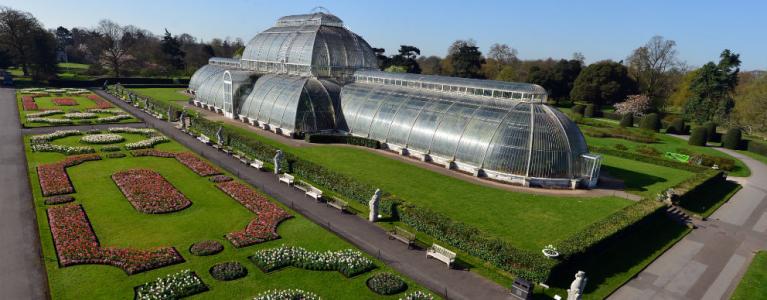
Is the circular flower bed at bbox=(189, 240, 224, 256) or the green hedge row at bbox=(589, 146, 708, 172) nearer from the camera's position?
the circular flower bed at bbox=(189, 240, 224, 256)

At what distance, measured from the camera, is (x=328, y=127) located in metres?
59.0

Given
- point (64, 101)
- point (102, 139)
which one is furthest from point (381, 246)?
point (64, 101)

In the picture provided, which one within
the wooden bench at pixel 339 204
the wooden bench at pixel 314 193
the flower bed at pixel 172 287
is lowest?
the flower bed at pixel 172 287

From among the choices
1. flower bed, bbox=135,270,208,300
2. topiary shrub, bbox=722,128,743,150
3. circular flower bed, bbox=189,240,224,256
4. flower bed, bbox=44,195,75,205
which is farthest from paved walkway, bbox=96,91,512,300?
topiary shrub, bbox=722,128,743,150

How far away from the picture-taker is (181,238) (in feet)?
89.1

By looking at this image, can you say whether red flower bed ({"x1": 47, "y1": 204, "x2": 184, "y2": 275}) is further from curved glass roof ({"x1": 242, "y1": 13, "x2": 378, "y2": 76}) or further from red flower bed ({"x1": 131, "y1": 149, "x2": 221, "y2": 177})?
curved glass roof ({"x1": 242, "y1": 13, "x2": 378, "y2": 76})

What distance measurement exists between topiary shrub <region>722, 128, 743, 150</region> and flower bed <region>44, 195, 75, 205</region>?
3619 inches

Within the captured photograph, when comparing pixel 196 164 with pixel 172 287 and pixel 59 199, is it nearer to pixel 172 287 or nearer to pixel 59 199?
pixel 59 199

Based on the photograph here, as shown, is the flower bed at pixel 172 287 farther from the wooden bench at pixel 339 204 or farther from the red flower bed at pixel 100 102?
the red flower bed at pixel 100 102

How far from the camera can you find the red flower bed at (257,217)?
27.3 metres

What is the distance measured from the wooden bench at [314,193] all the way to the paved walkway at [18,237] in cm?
1807

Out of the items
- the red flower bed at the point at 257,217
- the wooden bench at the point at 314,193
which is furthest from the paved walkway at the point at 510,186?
the red flower bed at the point at 257,217

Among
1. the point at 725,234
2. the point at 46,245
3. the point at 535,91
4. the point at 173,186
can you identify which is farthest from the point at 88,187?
the point at 725,234

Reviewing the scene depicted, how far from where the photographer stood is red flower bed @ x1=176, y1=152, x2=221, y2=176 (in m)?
40.9
